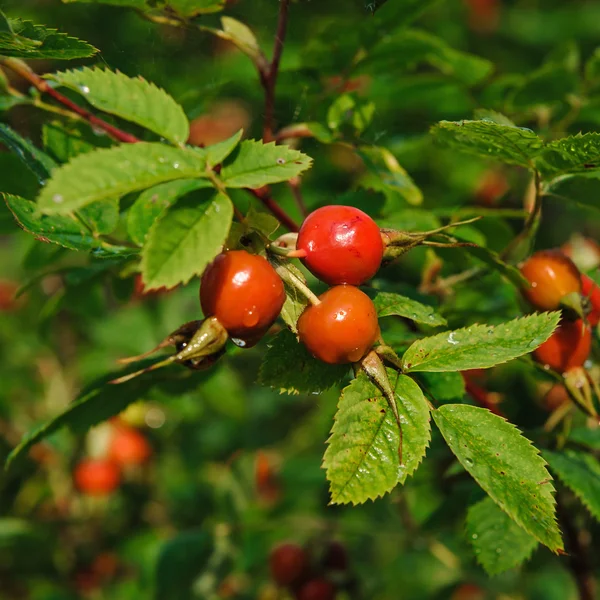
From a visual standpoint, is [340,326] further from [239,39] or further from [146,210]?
[239,39]

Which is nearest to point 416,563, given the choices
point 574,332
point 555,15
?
point 574,332

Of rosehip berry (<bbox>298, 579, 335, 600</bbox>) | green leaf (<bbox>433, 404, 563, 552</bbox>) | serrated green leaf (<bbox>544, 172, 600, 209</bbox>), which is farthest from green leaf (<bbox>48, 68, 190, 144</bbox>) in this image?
rosehip berry (<bbox>298, 579, 335, 600</bbox>)

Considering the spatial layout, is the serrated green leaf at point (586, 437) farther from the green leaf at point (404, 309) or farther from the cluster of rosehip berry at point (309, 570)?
the cluster of rosehip berry at point (309, 570)

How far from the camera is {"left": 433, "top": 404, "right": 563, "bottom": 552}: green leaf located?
3.28 feet

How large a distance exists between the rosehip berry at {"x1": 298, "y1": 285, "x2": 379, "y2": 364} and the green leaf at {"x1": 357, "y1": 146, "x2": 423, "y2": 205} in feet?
1.77

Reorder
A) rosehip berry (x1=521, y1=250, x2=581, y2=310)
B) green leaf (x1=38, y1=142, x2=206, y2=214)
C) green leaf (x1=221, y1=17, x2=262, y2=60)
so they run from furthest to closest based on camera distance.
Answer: green leaf (x1=221, y1=17, x2=262, y2=60), rosehip berry (x1=521, y1=250, x2=581, y2=310), green leaf (x1=38, y1=142, x2=206, y2=214)

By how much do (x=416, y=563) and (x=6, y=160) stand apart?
2238 millimetres

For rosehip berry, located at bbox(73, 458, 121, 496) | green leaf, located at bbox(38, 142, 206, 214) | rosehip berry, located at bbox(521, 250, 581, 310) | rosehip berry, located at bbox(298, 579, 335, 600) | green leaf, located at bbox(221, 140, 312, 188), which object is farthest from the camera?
rosehip berry, located at bbox(73, 458, 121, 496)

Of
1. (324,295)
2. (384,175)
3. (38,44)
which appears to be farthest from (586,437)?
(38,44)

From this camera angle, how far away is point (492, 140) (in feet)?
3.98

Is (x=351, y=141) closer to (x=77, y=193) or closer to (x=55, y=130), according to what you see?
(x=55, y=130)

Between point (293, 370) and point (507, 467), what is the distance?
1.12ft

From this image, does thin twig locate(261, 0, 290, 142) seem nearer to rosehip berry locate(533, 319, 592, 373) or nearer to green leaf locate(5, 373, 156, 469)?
green leaf locate(5, 373, 156, 469)

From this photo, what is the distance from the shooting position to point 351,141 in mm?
1572
